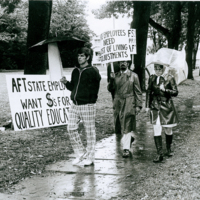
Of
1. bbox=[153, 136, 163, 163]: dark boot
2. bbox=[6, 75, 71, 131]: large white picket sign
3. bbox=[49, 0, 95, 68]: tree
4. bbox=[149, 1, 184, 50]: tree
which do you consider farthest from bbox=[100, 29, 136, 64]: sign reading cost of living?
bbox=[49, 0, 95, 68]: tree

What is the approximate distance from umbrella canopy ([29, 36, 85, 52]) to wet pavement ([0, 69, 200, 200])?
6.74 feet

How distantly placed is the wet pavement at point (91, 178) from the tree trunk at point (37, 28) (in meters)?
3.17

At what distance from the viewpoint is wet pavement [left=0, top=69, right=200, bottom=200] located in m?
5.01

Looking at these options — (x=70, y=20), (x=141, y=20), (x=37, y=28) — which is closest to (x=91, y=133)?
(x=37, y=28)


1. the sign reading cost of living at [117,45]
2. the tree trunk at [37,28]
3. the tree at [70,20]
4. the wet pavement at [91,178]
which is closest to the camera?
the wet pavement at [91,178]

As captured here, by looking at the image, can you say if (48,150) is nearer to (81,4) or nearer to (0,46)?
(0,46)

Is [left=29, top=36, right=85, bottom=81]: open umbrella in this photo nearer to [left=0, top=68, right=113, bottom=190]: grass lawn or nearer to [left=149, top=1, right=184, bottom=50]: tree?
[left=0, top=68, right=113, bottom=190]: grass lawn

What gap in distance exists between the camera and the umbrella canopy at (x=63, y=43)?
665 cm

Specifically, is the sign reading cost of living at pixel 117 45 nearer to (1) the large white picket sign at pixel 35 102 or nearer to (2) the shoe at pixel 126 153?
(1) the large white picket sign at pixel 35 102

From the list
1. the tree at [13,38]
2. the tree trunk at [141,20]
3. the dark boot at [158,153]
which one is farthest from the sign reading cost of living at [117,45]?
the tree at [13,38]

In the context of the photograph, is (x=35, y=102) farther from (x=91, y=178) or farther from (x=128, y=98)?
(x=91, y=178)

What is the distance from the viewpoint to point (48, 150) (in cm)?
755

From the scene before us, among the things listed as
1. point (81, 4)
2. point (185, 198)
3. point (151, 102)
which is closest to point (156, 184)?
point (185, 198)

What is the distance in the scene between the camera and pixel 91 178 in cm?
571
